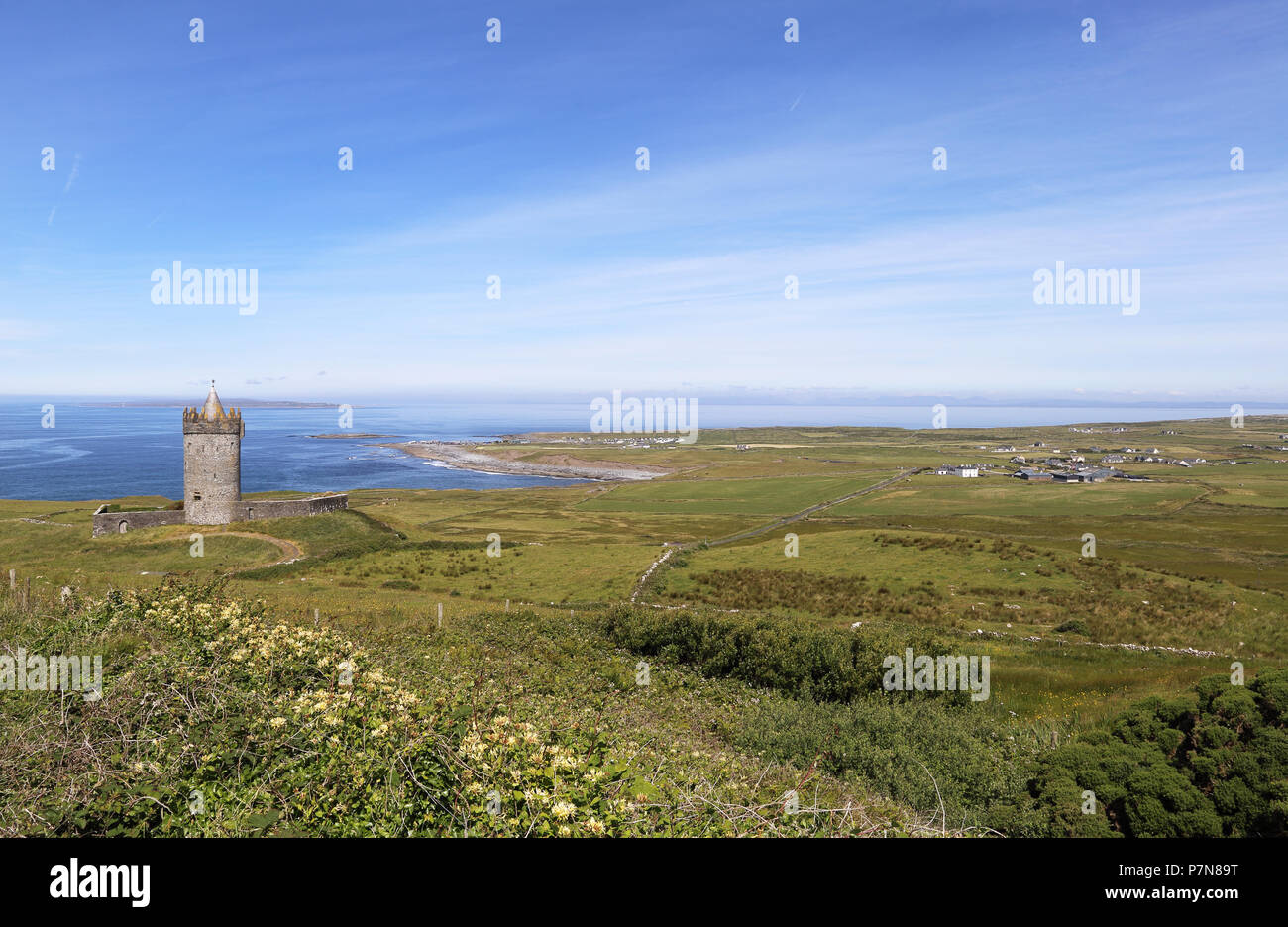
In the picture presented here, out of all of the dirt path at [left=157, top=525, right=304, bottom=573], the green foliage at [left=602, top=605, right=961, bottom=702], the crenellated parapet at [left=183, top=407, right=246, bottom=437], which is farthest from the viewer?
the crenellated parapet at [left=183, top=407, right=246, bottom=437]

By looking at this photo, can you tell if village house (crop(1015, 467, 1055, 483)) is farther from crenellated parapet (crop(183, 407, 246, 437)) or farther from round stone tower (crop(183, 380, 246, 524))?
crenellated parapet (crop(183, 407, 246, 437))

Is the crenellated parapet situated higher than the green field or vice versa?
the crenellated parapet

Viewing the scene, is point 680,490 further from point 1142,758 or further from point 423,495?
point 1142,758

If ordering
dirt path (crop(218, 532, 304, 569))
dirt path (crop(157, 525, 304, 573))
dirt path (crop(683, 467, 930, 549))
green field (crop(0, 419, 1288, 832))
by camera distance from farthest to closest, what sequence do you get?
dirt path (crop(683, 467, 930, 549))
dirt path (crop(218, 532, 304, 569))
dirt path (crop(157, 525, 304, 573))
green field (crop(0, 419, 1288, 832))

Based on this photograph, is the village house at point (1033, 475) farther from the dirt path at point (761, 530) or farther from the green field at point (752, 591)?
the green field at point (752, 591)

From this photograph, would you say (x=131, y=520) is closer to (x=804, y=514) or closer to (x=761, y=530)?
(x=761, y=530)

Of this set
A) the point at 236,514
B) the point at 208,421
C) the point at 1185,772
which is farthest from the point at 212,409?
the point at 1185,772

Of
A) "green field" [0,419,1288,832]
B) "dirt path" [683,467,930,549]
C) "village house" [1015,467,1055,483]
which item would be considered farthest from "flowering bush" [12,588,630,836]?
"village house" [1015,467,1055,483]
